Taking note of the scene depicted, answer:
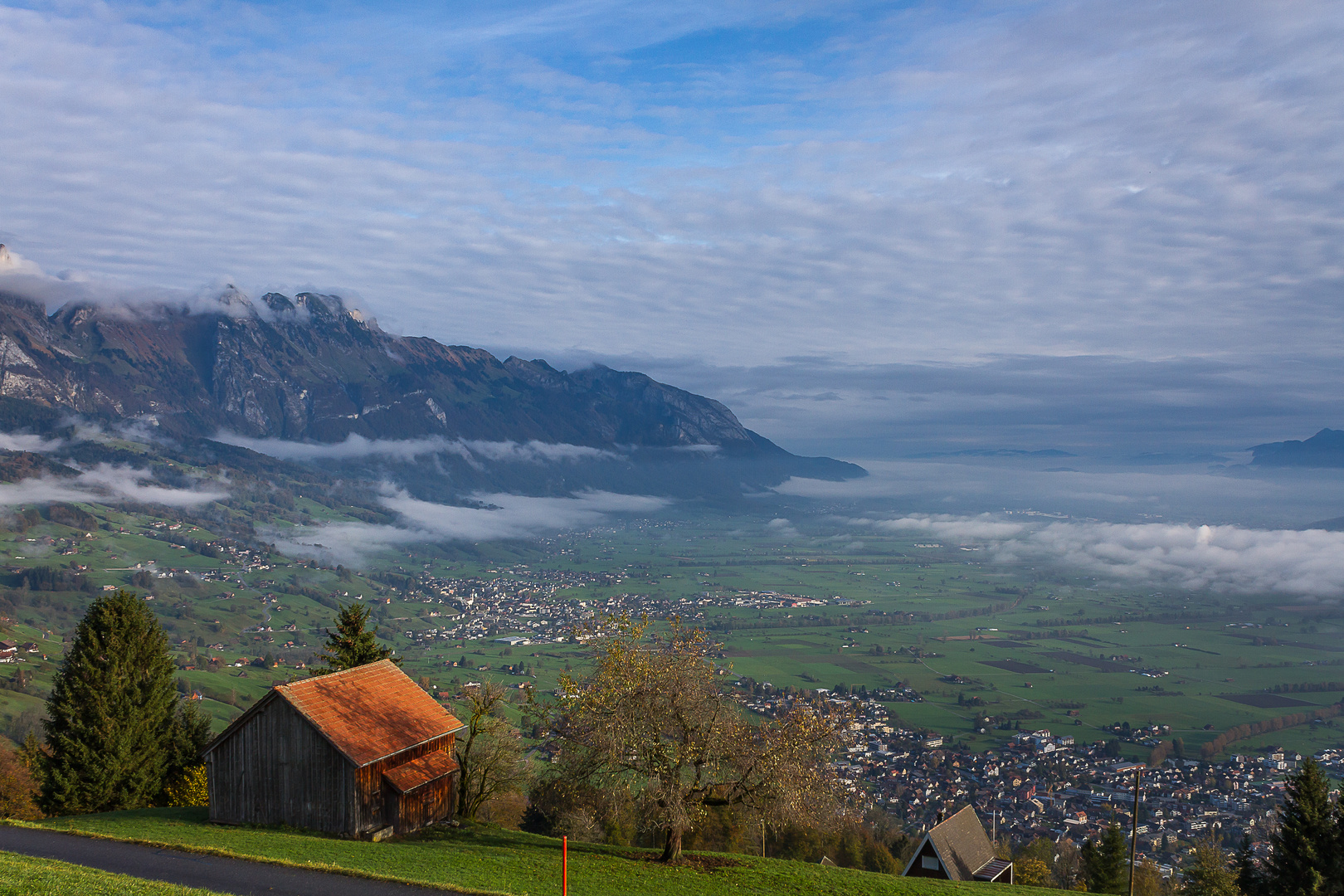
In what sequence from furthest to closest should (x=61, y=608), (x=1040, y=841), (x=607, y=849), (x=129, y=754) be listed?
1. (x=61, y=608)
2. (x=1040, y=841)
3. (x=129, y=754)
4. (x=607, y=849)

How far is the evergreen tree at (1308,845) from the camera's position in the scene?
3438 centimetres

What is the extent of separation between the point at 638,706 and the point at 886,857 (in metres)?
33.1

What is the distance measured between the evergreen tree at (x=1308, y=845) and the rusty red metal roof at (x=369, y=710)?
1481 inches

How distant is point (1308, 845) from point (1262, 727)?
3608 inches

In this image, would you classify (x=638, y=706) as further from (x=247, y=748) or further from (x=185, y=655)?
(x=185, y=655)

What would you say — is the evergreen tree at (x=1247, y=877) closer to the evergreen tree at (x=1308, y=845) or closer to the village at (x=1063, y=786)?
the evergreen tree at (x=1308, y=845)

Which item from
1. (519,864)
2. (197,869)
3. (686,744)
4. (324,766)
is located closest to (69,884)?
(197,869)

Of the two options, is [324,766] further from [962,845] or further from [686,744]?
[962,845]

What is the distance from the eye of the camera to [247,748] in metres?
30.0

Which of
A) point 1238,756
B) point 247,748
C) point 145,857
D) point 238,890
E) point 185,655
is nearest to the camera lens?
point 238,890

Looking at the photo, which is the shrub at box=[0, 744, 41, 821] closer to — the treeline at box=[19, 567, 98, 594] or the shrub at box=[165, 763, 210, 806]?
the shrub at box=[165, 763, 210, 806]

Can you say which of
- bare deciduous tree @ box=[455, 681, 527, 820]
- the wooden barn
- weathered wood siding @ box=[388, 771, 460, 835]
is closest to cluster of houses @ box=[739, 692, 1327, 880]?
the wooden barn

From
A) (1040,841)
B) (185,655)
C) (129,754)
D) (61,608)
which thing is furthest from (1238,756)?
(61,608)

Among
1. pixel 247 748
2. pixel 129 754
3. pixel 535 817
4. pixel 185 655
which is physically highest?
pixel 247 748
